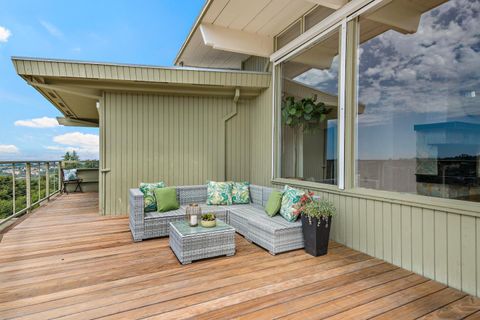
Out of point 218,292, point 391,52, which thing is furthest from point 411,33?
point 218,292

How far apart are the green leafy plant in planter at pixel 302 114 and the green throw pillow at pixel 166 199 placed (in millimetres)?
2245

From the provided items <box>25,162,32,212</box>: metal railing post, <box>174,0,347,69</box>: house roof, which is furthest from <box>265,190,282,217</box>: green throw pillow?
<box>25,162,32,212</box>: metal railing post

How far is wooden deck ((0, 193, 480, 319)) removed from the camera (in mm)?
2035

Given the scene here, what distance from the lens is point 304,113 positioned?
15.1 feet

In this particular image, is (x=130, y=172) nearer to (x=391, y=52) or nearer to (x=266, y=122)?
(x=266, y=122)

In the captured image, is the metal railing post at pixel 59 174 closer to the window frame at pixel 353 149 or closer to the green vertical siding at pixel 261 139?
the green vertical siding at pixel 261 139

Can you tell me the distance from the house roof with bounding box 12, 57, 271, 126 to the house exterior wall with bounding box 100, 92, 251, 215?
315mm

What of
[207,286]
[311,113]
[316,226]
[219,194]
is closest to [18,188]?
[219,194]

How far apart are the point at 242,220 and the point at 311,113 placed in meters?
2.17

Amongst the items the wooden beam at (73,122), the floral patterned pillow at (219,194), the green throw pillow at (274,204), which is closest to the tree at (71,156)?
the wooden beam at (73,122)

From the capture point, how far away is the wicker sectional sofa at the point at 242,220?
3287 mm

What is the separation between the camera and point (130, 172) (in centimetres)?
543

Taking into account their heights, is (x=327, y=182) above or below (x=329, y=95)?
below

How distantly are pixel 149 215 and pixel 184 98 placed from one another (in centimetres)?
292
